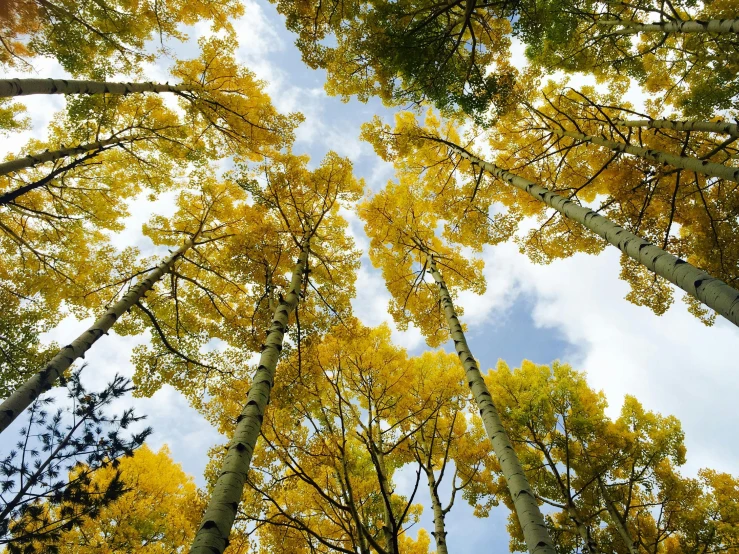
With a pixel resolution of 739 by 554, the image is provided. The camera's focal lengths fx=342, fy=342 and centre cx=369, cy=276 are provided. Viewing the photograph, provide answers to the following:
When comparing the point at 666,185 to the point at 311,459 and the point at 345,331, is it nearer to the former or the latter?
the point at 345,331

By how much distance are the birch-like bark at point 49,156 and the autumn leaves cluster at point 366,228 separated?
0.15 feet

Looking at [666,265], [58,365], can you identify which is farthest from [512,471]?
[58,365]

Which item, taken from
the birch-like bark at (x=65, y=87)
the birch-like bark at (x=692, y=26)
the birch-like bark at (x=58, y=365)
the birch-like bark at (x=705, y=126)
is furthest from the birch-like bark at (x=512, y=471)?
the birch-like bark at (x=65, y=87)

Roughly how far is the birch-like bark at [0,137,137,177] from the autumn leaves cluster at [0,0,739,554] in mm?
45

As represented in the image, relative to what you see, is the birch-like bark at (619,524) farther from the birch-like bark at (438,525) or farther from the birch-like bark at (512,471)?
the birch-like bark at (512,471)

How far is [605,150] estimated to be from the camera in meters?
8.27

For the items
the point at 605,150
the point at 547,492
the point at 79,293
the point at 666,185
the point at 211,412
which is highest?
the point at 605,150

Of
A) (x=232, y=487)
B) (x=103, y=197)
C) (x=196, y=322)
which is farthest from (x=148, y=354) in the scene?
(x=232, y=487)

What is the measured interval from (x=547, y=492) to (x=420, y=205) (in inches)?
321

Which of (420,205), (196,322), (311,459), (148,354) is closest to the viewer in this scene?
(311,459)

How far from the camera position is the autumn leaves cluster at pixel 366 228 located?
18.5 ft

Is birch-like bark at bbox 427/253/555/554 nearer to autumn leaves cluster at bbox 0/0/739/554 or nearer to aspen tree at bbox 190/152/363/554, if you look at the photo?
autumn leaves cluster at bbox 0/0/739/554

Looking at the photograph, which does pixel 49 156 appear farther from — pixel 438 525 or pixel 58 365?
pixel 438 525

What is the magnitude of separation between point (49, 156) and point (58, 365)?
4.07 m
